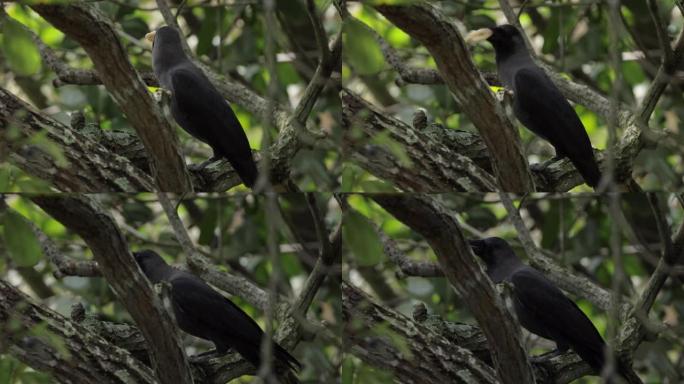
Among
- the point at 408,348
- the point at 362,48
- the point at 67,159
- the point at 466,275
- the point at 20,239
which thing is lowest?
the point at 408,348

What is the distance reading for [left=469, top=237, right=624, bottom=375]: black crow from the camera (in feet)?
5.95

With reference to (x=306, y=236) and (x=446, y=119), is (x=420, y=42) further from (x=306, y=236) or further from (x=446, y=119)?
(x=306, y=236)

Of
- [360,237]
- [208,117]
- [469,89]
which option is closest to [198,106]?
[208,117]

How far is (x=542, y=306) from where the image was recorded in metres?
1.82

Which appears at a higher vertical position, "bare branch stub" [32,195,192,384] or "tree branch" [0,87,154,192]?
"tree branch" [0,87,154,192]

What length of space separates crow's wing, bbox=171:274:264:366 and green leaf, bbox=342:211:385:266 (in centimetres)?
26

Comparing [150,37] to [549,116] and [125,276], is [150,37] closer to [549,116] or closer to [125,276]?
[125,276]

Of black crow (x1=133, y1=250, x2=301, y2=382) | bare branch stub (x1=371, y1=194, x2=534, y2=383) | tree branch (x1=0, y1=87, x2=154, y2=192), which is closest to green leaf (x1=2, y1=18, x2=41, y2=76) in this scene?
tree branch (x1=0, y1=87, x2=154, y2=192)

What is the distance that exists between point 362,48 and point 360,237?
0.39 metres

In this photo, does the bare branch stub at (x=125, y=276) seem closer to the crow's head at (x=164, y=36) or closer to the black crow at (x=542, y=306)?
the crow's head at (x=164, y=36)

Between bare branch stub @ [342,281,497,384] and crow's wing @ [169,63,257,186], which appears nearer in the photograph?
crow's wing @ [169,63,257,186]

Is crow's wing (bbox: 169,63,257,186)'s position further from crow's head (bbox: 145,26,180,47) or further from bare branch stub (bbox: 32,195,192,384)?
bare branch stub (bbox: 32,195,192,384)

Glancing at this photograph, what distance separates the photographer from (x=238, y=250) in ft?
6.07

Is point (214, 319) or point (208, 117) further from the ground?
point (208, 117)
